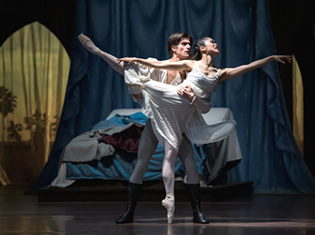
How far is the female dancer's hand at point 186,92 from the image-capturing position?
4.03 m

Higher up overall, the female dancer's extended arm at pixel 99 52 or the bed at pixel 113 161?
the female dancer's extended arm at pixel 99 52

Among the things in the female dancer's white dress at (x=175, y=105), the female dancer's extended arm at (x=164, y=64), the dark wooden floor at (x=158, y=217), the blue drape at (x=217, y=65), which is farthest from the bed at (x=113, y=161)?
the female dancer's extended arm at (x=164, y=64)

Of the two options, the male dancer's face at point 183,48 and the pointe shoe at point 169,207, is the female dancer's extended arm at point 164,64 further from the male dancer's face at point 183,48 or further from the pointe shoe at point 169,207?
the pointe shoe at point 169,207

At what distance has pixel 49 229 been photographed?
3.80m

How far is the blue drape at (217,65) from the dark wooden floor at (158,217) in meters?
1.06

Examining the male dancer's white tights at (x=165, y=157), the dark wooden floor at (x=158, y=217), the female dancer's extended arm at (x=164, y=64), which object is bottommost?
the dark wooden floor at (x=158, y=217)

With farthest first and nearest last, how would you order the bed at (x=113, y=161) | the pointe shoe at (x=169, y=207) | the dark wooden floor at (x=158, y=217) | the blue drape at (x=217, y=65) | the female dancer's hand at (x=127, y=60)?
the blue drape at (x=217, y=65) → the bed at (x=113, y=161) → the female dancer's hand at (x=127, y=60) → the pointe shoe at (x=169, y=207) → the dark wooden floor at (x=158, y=217)

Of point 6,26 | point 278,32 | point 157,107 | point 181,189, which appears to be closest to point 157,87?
point 157,107

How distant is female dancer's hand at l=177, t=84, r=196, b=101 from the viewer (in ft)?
13.2

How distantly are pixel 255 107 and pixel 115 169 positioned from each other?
2247 millimetres

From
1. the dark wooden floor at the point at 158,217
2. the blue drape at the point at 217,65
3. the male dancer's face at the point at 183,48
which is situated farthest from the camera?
the blue drape at the point at 217,65

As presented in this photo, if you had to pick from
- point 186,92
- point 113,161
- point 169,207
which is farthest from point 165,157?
point 113,161

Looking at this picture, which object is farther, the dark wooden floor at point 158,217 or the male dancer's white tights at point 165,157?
the male dancer's white tights at point 165,157

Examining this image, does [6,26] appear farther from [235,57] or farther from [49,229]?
[49,229]
